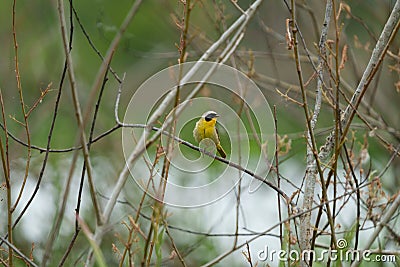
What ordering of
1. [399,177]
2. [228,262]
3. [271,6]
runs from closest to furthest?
[399,177], [228,262], [271,6]

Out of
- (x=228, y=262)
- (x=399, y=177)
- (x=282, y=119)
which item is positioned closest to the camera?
(x=399, y=177)

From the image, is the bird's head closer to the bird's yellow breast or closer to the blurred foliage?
the bird's yellow breast

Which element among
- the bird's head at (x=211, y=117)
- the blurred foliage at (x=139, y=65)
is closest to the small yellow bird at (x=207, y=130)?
the bird's head at (x=211, y=117)

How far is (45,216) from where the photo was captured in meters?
2.42

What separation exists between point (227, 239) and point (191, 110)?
1233 mm

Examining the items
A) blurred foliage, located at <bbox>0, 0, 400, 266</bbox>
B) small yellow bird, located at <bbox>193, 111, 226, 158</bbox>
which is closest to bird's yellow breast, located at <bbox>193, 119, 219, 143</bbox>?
small yellow bird, located at <bbox>193, 111, 226, 158</bbox>

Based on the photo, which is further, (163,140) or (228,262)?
(228,262)

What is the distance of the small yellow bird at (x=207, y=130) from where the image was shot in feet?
3.88

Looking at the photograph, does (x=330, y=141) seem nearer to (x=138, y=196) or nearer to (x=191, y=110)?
(x=191, y=110)

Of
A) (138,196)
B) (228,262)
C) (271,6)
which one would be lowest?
(228,262)

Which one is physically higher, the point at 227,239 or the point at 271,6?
the point at 271,6

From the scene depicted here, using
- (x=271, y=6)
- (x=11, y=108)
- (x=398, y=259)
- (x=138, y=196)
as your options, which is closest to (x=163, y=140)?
(x=398, y=259)

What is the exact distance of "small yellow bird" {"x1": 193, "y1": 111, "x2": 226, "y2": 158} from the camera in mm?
1182

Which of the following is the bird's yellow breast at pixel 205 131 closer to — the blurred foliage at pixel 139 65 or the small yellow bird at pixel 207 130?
the small yellow bird at pixel 207 130
